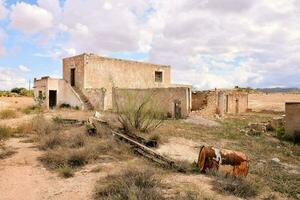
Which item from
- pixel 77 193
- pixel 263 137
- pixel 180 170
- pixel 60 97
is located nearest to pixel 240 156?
pixel 180 170

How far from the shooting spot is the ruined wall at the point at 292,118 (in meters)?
14.3

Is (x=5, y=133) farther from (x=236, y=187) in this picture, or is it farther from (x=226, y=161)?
(x=236, y=187)

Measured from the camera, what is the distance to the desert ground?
6875 mm

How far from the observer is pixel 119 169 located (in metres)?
8.39

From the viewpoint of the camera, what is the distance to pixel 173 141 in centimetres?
1246

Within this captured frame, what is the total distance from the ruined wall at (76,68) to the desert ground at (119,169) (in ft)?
41.4

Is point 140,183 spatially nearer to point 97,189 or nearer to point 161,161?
point 97,189

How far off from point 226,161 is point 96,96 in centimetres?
1894

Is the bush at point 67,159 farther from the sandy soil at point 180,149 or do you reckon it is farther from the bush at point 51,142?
the sandy soil at point 180,149

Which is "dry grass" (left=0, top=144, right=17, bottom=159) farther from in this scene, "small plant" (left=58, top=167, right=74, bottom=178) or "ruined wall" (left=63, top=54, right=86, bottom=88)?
"ruined wall" (left=63, top=54, right=86, bottom=88)

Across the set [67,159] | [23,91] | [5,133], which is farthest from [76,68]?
[23,91]

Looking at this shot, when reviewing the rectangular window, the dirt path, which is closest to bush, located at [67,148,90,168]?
the dirt path

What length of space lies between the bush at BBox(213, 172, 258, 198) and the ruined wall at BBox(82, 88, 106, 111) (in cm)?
1881

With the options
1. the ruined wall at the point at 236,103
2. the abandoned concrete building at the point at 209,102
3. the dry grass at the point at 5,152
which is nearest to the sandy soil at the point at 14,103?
the abandoned concrete building at the point at 209,102
